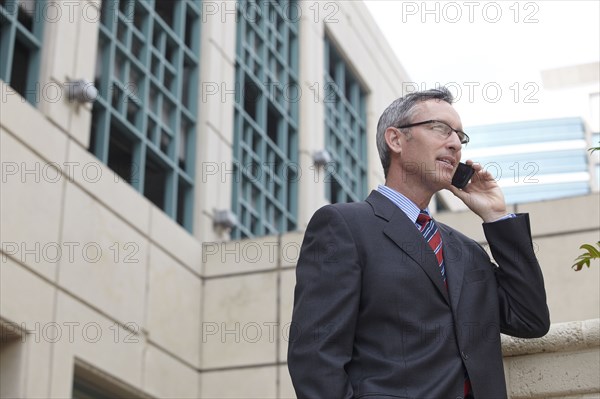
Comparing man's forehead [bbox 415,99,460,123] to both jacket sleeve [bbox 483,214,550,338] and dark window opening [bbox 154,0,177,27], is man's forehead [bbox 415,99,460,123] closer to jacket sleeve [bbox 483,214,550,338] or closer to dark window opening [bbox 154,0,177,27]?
jacket sleeve [bbox 483,214,550,338]

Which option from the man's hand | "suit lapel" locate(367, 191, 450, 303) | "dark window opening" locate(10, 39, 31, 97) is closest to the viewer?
"suit lapel" locate(367, 191, 450, 303)

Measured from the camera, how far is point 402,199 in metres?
4.23

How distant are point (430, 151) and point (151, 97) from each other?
10993 mm

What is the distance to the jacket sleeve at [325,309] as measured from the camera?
3627mm

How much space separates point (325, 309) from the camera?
12.5 ft

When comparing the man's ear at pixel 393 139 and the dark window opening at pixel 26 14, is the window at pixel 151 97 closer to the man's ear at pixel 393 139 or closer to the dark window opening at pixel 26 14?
the dark window opening at pixel 26 14

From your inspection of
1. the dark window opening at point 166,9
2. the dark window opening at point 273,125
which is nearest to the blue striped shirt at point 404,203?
the dark window opening at point 166,9

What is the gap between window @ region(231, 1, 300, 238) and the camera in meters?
16.8

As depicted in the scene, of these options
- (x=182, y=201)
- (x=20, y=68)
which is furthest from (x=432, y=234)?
(x=182, y=201)

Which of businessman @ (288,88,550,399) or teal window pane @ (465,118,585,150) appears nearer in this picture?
businessman @ (288,88,550,399)

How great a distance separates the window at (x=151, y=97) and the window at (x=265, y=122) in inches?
44.6

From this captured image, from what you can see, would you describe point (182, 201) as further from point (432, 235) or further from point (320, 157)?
point (432, 235)

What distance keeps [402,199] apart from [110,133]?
10.0 metres

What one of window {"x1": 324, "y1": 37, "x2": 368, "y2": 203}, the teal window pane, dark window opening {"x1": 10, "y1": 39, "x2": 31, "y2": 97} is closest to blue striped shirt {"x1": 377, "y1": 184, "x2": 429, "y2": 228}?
dark window opening {"x1": 10, "y1": 39, "x2": 31, "y2": 97}
